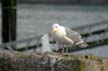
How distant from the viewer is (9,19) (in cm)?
904

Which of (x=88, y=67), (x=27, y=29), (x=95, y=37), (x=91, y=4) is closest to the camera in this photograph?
(x=88, y=67)

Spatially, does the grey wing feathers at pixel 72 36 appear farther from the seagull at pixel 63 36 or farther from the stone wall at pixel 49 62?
the stone wall at pixel 49 62

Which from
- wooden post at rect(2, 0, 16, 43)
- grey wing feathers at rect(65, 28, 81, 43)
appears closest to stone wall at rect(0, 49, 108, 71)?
grey wing feathers at rect(65, 28, 81, 43)

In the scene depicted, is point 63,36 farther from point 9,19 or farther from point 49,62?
point 9,19

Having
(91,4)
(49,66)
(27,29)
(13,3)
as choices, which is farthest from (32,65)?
(91,4)

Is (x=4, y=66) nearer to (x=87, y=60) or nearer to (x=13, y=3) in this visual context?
(x=87, y=60)

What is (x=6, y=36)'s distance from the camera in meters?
9.16

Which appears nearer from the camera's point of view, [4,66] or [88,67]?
[88,67]

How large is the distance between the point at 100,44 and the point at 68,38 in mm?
5439

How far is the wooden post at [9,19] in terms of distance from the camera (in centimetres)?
896

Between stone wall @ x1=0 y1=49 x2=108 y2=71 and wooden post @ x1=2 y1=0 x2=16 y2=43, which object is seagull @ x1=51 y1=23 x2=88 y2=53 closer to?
stone wall @ x1=0 y1=49 x2=108 y2=71

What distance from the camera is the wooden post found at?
8961 millimetres

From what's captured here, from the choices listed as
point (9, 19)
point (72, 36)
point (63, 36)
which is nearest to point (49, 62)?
point (63, 36)

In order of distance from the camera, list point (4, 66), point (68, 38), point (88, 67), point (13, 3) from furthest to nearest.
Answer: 1. point (13, 3)
2. point (68, 38)
3. point (4, 66)
4. point (88, 67)
